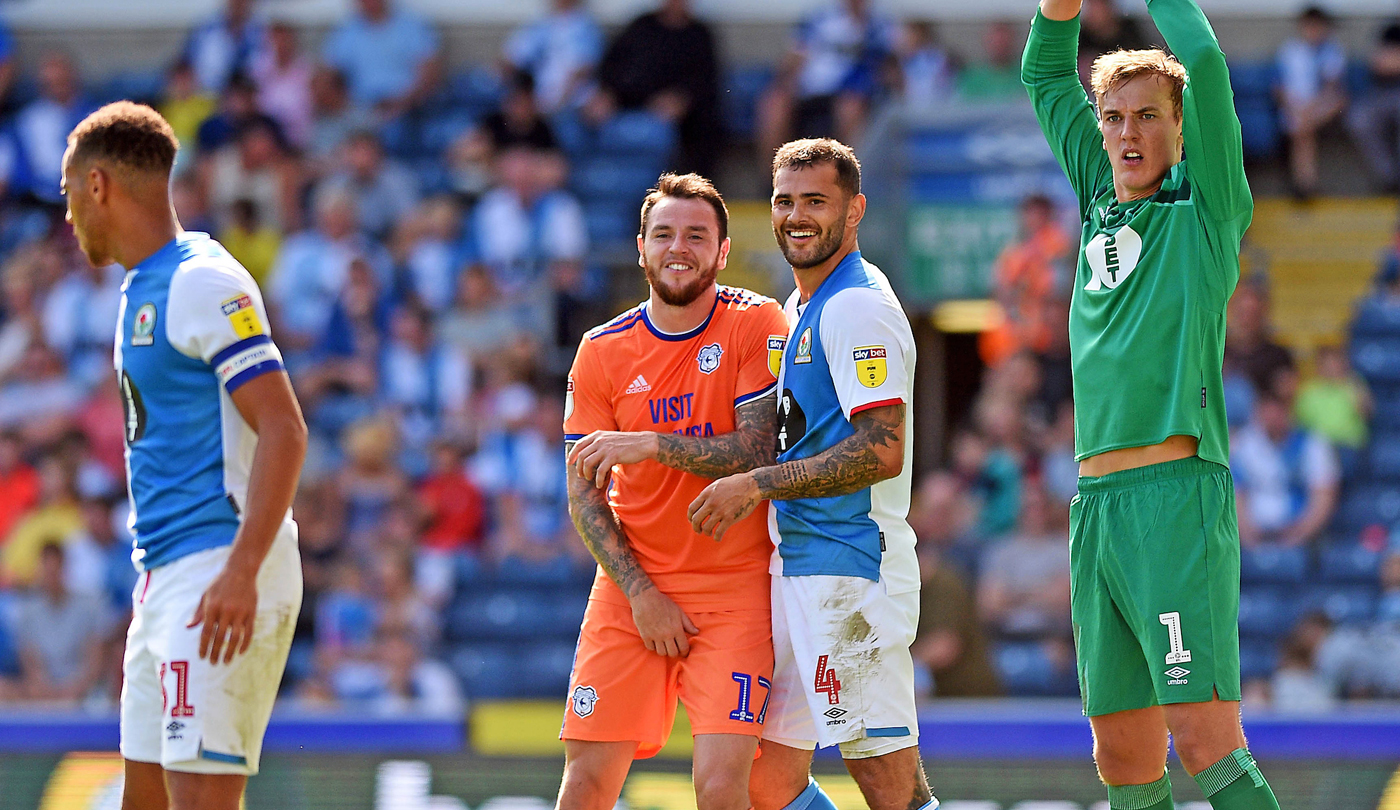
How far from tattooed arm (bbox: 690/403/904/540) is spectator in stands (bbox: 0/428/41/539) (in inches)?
343

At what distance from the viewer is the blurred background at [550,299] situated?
10438 mm

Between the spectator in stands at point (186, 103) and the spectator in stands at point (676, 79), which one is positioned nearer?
the spectator in stands at point (676, 79)

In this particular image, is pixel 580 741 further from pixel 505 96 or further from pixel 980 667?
pixel 505 96

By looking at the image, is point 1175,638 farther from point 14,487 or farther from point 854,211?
point 14,487

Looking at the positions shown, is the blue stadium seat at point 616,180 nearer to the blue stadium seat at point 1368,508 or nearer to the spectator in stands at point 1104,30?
the spectator in stands at point 1104,30

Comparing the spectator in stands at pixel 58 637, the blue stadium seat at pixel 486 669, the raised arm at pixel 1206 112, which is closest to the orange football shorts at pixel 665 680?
the raised arm at pixel 1206 112

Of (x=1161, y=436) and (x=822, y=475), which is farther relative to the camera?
(x=822, y=475)

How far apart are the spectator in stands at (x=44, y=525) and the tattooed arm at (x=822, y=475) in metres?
8.18

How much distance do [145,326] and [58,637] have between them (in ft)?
23.1

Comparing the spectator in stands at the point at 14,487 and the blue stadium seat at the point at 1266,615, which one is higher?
the spectator in stands at the point at 14,487

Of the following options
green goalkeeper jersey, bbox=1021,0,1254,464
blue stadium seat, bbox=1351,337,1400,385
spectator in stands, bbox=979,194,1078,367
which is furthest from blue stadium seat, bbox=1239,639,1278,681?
green goalkeeper jersey, bbox=1021,0,1254,464

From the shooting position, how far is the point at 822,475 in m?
4.75

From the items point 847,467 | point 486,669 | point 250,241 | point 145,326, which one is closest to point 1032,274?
point 486,669

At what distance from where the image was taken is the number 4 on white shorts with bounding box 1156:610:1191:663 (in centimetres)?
436
